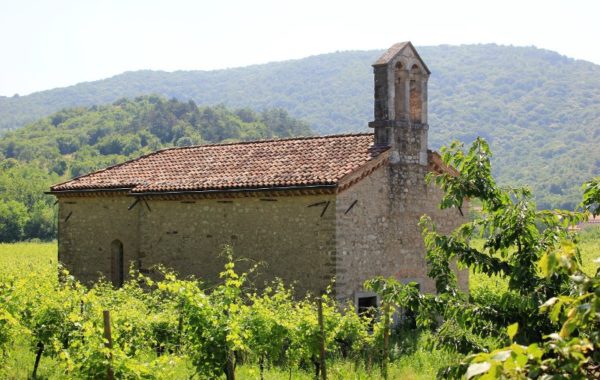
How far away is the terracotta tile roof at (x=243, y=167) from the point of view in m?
16.7

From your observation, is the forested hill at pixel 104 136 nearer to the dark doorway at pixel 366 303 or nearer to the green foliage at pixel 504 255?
the dark doorway at pixel 366 303

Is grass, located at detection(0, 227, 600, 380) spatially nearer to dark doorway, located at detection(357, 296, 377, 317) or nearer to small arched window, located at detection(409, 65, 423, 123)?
dark doorway, located at detection(357, 296, 377, 317)

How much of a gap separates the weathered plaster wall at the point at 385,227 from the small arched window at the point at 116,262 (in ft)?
23.2

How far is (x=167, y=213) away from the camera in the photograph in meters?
18.8

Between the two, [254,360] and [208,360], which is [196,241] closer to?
[254,360]

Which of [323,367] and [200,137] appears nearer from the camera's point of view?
[323,367]


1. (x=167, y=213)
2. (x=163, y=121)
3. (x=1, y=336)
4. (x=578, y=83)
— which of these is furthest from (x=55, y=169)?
(x=578, y=83)

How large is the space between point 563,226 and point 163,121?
91731 mm

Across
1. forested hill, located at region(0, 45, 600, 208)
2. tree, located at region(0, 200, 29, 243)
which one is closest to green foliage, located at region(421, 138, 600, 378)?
tree, located at region(0, 200, 29, 243)

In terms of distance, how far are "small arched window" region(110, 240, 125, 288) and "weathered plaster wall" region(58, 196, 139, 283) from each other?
0.08 meters

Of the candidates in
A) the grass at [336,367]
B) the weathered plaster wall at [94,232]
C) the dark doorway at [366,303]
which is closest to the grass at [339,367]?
the grass at [336,367]

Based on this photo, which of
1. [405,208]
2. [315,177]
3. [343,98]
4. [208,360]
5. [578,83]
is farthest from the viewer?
[343,98]

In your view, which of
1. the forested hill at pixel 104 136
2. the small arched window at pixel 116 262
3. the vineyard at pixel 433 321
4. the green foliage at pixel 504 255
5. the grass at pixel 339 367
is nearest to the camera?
Answer: the vineyard at pixel 433 321

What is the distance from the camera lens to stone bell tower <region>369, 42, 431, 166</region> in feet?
58.0
